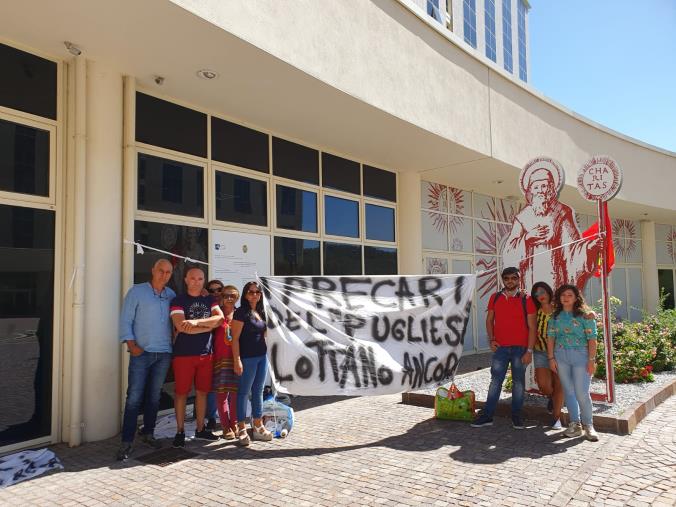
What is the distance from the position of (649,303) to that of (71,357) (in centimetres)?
2089

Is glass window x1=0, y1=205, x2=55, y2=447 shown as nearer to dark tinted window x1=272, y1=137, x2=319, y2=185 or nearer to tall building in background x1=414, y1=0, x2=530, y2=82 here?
dark tinted window x1=272, y1=137, x2=319, y2=185

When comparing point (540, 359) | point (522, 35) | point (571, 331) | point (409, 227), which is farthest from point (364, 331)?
point (522, 35)

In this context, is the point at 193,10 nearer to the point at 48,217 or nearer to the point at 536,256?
the point at 48,217

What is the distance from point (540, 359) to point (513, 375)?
15.7 inches

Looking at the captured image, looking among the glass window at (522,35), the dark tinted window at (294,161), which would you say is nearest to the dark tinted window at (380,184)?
the dark tinted window at (294,161)

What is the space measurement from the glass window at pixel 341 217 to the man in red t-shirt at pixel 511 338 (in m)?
4.10

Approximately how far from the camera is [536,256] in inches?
285

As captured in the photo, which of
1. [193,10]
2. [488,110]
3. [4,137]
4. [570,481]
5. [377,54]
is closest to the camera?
[570,481]

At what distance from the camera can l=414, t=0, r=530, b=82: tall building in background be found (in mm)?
48812

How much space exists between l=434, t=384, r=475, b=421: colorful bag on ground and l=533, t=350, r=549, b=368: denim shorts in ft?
2.91

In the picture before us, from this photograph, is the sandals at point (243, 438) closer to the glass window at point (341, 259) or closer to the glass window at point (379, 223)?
the glass window at point (341, 259)

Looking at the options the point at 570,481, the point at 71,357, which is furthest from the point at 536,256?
the point at 71,357

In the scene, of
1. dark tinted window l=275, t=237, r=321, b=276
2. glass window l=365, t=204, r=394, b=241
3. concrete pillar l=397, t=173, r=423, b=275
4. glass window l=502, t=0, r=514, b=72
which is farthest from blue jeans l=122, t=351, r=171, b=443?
glass window l=502, t=0, r=514, b=72

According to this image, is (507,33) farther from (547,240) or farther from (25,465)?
(25,465)
